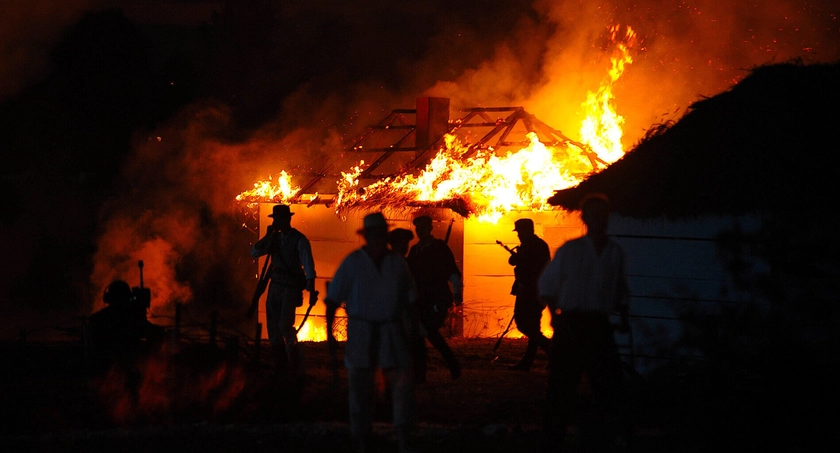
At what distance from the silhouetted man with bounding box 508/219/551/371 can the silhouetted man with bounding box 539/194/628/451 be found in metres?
4.23

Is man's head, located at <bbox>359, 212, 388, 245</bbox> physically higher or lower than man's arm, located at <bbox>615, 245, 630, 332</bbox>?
higher

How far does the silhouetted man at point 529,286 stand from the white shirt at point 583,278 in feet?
14.1

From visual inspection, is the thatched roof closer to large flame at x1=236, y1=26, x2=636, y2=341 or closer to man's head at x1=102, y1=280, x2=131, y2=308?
large flame at x1=236, y1=26, x2=636, y2=341

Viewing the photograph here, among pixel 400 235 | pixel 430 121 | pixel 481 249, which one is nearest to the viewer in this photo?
pixel 400 235

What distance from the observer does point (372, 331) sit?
272 inches

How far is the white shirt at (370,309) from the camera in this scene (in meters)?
6.91

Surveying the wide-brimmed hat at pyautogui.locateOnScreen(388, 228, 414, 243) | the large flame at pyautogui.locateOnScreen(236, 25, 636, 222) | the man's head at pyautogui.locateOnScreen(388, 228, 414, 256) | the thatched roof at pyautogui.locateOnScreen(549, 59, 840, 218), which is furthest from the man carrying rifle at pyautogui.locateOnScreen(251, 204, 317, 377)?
the large flame at pyautogui.locateOnScreen(236, 25, 636, 222)

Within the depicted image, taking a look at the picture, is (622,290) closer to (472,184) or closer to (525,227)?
(525,227)

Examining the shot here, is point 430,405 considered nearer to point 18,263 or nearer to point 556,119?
point 556,119

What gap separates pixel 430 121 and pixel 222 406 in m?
11.2

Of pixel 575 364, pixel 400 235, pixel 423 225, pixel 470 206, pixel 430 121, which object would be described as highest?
pixel 430 121

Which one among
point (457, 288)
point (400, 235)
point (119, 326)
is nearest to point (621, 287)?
point (400, 235)

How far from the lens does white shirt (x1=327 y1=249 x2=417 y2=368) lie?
6906 mm

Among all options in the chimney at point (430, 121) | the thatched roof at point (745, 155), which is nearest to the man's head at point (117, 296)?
the thatched roof at point (745, 155)
